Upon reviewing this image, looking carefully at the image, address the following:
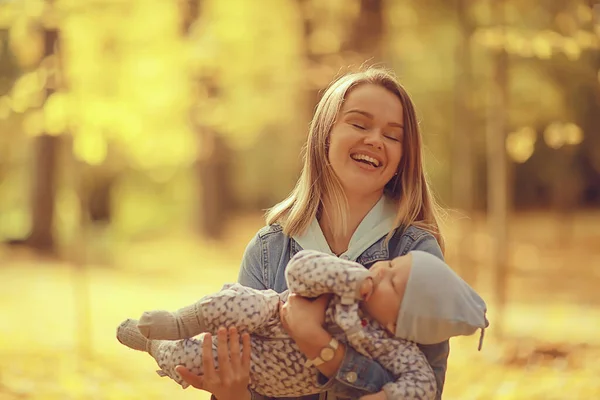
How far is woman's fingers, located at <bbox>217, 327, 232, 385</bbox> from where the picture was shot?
5.97 feet

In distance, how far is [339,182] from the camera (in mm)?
2021

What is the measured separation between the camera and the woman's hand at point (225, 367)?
182 cm

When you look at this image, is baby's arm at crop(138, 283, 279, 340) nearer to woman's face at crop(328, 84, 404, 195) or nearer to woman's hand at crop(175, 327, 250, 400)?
woman's hand at crop(175, 327, 250, 400)

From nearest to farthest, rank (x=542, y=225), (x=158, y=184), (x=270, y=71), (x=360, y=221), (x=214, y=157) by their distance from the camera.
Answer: (x=360, y=221), (x=270, y=71), (x=214, y=157), (x=542, y=225), (x=158, y=184)

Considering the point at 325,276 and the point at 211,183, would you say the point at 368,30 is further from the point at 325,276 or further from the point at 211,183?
the point at 211,183

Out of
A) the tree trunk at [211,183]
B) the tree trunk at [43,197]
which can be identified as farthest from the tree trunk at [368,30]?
the tree trunk at [211,183]

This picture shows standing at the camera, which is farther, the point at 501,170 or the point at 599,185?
the point at 599,185

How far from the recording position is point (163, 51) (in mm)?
9242

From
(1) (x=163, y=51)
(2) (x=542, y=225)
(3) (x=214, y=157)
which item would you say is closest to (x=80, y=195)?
(1) (x=163, y=51)

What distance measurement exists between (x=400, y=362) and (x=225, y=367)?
44 cm

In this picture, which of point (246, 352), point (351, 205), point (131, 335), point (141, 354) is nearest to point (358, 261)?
point (351, 205)

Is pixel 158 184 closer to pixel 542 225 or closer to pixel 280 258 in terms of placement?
pixel 542 225

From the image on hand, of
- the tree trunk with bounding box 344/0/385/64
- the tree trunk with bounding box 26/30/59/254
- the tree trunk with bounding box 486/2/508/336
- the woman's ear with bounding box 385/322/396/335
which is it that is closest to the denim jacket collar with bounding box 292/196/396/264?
the woman's ear with bounding box 385/322/396/335

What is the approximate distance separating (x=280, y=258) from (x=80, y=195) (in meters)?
4.16
